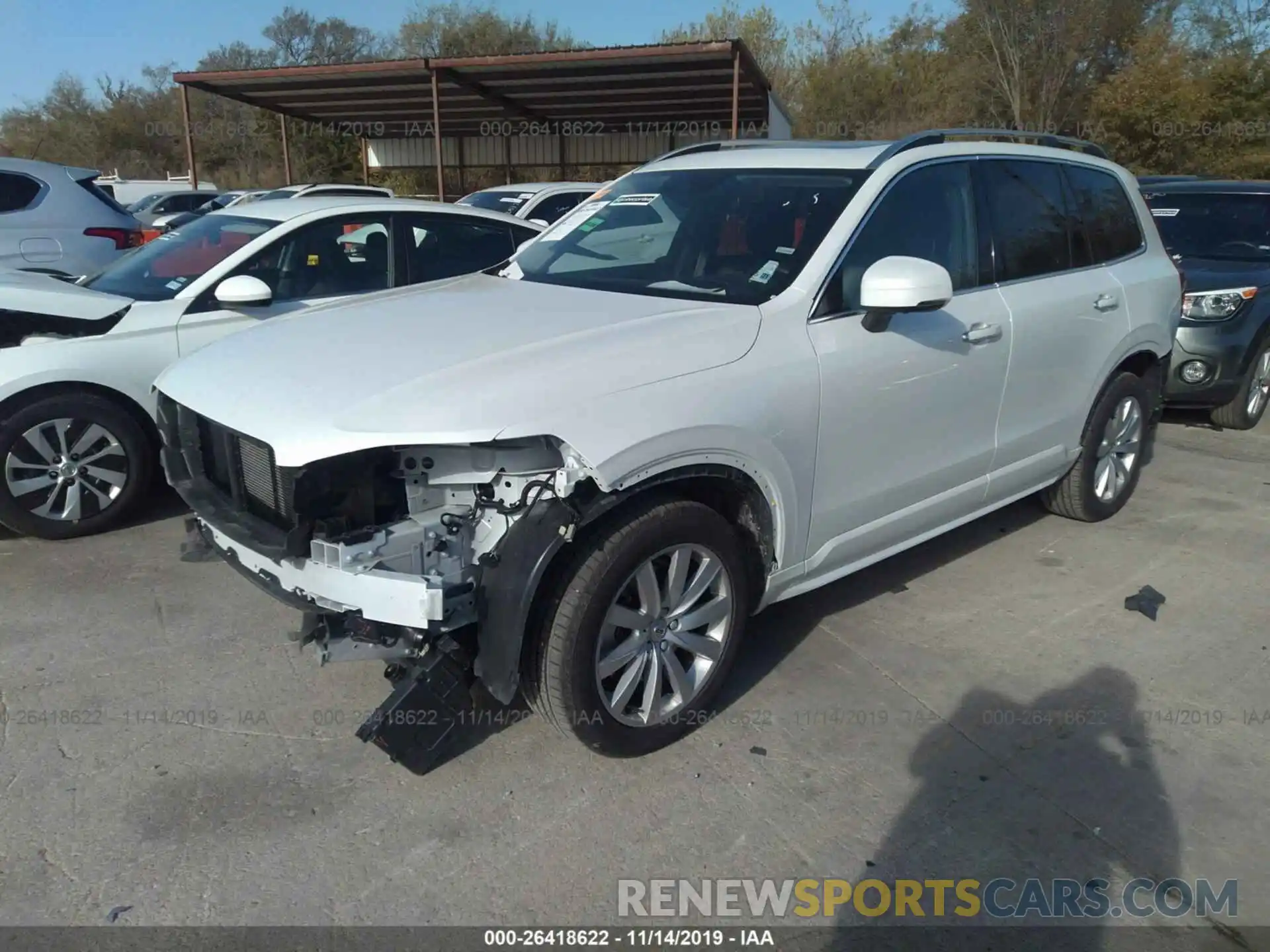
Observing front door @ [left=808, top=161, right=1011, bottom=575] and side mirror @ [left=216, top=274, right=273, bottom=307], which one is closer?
front door @ [left=808, top=161, right=1011, bottom=575]

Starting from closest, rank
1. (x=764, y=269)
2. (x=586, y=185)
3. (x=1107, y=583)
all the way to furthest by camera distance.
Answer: (x=764, y=269) < (x=1107, y=583) < (x=586, y=185)

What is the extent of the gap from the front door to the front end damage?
1077 mm

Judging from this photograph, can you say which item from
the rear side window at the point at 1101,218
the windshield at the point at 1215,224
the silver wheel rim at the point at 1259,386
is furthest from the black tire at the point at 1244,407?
the rear side window at the point at 1101,218

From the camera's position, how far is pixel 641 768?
10.4 feet

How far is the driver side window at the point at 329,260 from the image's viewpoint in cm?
546

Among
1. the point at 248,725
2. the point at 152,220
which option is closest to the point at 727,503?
the point at 248,725

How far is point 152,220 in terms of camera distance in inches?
690

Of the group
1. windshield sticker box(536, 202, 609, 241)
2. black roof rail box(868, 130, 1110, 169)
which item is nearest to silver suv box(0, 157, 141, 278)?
windshield sticker box(536, 202, 609, 241)

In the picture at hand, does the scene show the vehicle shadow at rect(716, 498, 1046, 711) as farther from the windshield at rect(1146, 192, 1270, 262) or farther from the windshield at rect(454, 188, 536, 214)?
the windshield at rect(454, 188, 536, 214)

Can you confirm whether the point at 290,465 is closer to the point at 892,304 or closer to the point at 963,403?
the point at 892,304

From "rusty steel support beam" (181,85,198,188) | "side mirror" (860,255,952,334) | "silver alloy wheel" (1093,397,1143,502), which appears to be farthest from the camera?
"rusty steel support beam" (181,85,198,188)

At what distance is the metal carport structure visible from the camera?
49.3 ft

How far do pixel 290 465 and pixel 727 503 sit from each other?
4.67 ft

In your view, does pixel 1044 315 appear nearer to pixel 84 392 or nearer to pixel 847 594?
pixel 847 594
